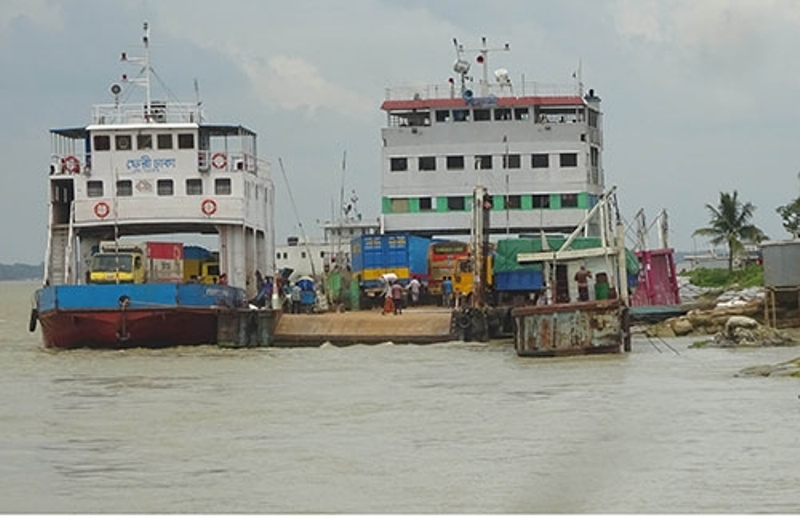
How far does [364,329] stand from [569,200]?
18.8m

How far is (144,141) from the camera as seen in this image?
41.9 m

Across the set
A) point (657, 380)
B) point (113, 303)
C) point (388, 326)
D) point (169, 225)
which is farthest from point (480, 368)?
point (169, 225)

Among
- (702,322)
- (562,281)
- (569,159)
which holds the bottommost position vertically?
(702,322)

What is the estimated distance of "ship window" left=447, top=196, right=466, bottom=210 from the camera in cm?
5619

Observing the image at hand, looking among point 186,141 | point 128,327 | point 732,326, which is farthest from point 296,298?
point 732,326

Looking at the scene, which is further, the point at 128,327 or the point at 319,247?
the point at 319,247

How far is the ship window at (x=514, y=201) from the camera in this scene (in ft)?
183

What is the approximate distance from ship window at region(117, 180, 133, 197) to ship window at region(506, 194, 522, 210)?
18.1 metres

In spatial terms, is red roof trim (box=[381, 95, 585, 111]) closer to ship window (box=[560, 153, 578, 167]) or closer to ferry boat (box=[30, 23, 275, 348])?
ship window (box=[560, 153, 578, 167])

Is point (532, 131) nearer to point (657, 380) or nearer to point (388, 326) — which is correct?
point (388, 326)

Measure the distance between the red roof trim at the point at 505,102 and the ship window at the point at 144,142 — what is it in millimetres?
16341

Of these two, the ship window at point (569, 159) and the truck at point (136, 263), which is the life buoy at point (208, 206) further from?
the ship window at point (569, 159)

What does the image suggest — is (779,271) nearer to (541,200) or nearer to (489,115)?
(541,200)

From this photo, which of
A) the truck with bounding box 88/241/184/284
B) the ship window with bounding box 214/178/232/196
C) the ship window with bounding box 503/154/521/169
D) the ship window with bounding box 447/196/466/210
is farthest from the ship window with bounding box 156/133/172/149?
the ship window with bounding box 503/154/521/169
